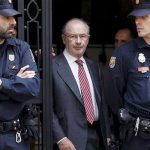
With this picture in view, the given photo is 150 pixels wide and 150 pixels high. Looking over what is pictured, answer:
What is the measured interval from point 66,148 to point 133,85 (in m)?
0.76

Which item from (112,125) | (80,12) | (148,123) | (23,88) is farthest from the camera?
(80,12)

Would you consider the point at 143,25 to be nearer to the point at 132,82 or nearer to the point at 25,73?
the point at 132,82

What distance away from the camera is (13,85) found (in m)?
4.04

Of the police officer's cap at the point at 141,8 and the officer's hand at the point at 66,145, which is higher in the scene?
the police officer's cap at the point at 141,8

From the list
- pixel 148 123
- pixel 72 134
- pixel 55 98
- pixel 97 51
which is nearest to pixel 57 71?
pixel 55 98

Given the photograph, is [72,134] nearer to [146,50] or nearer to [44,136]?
[44,136]

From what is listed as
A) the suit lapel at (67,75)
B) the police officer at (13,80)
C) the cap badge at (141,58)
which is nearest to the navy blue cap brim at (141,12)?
the cap badge at (141,58)

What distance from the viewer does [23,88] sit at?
405 cm

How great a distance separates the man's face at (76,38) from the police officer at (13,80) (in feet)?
1.77

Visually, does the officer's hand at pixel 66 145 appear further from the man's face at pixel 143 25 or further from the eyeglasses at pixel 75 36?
the man's face at pixel 143 25

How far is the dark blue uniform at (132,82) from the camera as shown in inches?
173

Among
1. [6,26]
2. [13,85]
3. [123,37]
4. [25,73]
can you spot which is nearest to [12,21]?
[6,26]

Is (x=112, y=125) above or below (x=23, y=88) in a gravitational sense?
below

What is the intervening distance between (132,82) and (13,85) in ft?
3.37
